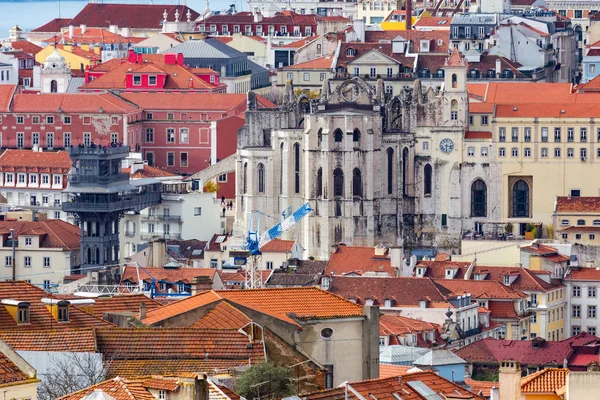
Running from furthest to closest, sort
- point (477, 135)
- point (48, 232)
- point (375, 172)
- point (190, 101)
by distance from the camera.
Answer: point (190, 101) < point (477, 135) < point (375, 172) < point (48, 232)

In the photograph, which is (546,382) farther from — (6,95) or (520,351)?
(6,95)

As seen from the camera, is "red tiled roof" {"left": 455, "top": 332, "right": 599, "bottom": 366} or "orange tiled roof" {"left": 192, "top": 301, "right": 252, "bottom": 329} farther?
"red tiled roof" {"left": 455, "top": 332, "right": 599, "bottom": 366}

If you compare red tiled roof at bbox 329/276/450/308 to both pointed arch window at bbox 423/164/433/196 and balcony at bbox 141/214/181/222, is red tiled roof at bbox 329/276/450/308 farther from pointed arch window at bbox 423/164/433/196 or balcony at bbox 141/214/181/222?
pointed arch window at bbox 423/164/433/196

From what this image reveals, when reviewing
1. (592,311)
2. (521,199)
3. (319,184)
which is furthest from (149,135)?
(592,311)

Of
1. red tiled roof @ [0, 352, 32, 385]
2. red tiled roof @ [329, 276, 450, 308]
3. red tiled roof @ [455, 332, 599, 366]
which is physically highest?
red tiled roof @ [0, 352, 32, 385]

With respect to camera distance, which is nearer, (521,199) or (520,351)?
(520,351)

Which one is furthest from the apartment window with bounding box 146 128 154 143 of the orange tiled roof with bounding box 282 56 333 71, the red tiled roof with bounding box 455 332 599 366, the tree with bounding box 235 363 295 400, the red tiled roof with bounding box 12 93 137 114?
the tree with bounding box 235 363 295 400

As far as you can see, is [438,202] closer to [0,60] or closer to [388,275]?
[388,275]
